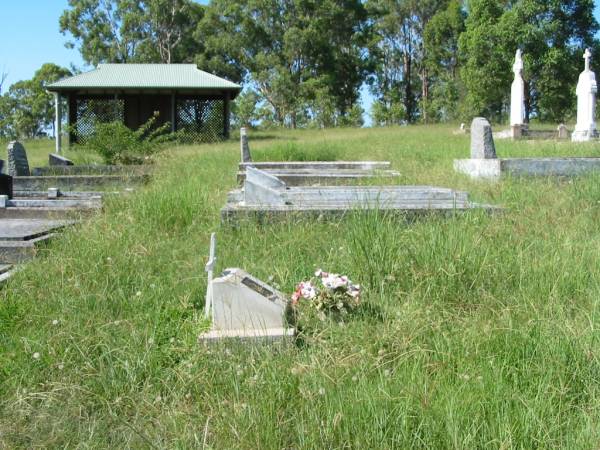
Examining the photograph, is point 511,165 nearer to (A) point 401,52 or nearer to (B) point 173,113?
(B) point 173,113

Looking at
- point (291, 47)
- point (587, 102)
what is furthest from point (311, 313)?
point (291, 47)

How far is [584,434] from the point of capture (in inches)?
84.2

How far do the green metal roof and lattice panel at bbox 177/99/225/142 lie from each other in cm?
108

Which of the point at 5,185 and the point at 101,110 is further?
the point at 101,110

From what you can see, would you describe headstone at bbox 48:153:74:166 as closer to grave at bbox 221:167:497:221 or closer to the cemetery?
the cemetery

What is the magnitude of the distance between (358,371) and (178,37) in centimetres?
4958

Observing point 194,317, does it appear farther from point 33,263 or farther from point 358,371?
point 33,263

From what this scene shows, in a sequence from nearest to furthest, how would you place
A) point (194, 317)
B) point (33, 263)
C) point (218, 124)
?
1. point (194, 317)
2. point (33, 263)
3. point (218, 124)

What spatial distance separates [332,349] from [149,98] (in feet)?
87.6

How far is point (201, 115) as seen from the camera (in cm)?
2722

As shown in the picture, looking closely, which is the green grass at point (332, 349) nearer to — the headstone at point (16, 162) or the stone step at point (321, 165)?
the stone step at point (321, 165)

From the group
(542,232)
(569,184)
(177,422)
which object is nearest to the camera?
(177,422)

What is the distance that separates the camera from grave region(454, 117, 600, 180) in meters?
8.23

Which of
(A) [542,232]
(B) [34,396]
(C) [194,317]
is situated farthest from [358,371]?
(A) [542,232]
